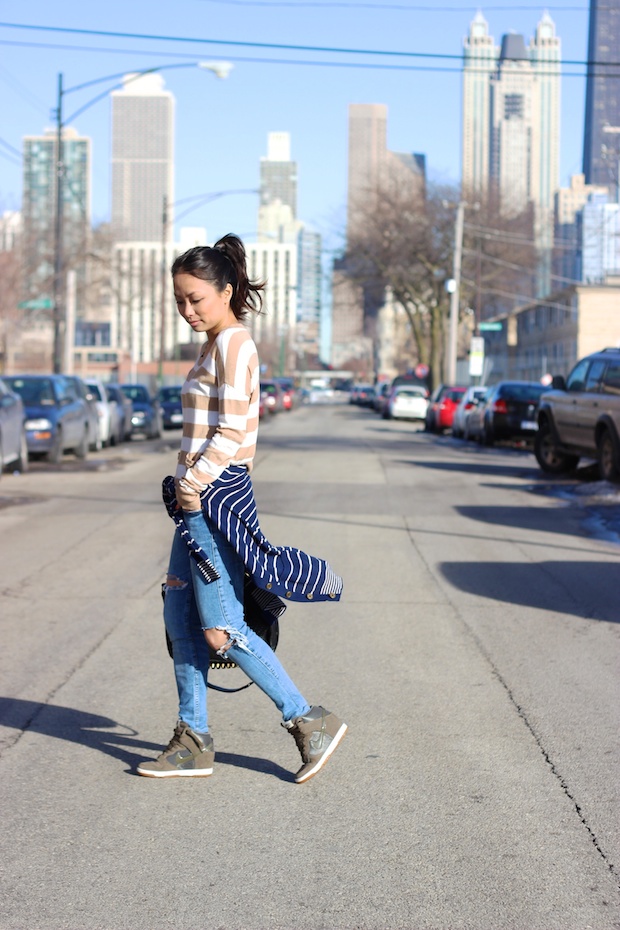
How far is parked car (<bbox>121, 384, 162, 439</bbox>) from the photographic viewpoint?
3294 cm

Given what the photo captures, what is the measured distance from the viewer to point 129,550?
11.1 metres

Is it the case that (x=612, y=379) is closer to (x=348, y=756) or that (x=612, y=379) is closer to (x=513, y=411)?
(x=513, y=411)

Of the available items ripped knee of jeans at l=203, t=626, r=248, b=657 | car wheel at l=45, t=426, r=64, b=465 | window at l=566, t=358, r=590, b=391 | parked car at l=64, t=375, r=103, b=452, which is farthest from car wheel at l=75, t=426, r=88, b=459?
ripped knee of jeans at l=203, t=626, r=248, b=657

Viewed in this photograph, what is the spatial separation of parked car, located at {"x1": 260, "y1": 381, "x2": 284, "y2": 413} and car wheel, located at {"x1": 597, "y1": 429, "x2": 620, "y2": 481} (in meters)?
39.2

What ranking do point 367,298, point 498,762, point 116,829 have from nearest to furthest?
point 116,829 → point 498,762 → point 367,298

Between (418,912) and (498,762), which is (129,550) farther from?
(418,912)

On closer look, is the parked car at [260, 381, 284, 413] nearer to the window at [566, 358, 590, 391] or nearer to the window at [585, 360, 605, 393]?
the window at [566, 358, 590, 391]

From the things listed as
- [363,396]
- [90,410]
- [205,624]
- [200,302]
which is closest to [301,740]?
[205,624]

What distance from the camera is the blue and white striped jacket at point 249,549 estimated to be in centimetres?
444

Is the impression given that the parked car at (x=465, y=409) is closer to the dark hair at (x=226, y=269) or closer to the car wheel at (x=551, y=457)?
the car wheel at (x=551, y=457)

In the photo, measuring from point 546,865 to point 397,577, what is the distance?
5.77 m

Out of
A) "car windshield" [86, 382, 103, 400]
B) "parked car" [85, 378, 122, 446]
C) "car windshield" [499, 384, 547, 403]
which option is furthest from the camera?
"car windshield" [86, 382, 103, 400]

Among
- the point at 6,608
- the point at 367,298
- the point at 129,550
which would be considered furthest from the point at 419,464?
the point at 367,298

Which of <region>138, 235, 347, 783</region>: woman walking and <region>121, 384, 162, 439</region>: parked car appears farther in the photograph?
<region>121, 384, 162, 439</region>: parked car
